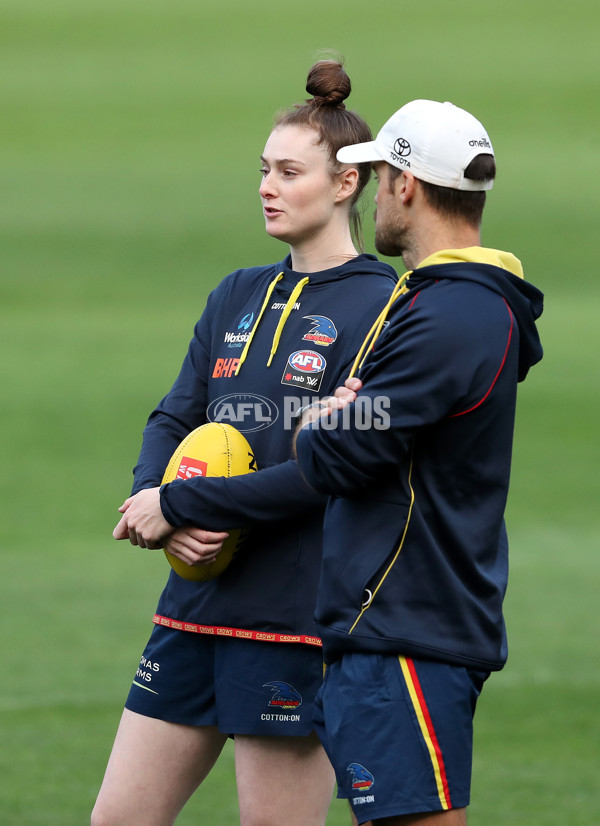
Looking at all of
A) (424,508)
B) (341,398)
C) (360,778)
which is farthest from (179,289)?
(360,778)

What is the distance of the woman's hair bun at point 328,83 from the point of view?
3.38 m

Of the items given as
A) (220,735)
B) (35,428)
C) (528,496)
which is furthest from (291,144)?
(35,428)

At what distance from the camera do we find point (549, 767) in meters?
5.19

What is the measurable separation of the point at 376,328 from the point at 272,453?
48 centimetres

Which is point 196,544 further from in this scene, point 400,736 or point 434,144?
point 434,144

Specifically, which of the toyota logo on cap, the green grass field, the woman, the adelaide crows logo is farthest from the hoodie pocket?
the green grass field

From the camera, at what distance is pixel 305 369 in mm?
3172

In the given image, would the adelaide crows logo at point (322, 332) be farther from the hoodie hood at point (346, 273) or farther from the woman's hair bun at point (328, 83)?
the woman's hair bun at point (328, 83)

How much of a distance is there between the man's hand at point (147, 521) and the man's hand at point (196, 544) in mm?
31

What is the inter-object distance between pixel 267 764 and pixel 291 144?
1.61 m

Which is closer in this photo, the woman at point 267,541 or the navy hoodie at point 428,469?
the navy hoodie at point 428,469

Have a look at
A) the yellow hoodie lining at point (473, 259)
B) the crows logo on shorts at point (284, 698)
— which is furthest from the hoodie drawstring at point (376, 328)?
the crows logo on shorts at point (284, 698)

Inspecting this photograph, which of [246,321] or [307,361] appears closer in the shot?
[307,361]

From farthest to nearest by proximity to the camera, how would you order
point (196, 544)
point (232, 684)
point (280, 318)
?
point (280, 318) → point (232, 684) → point (196, 544)
